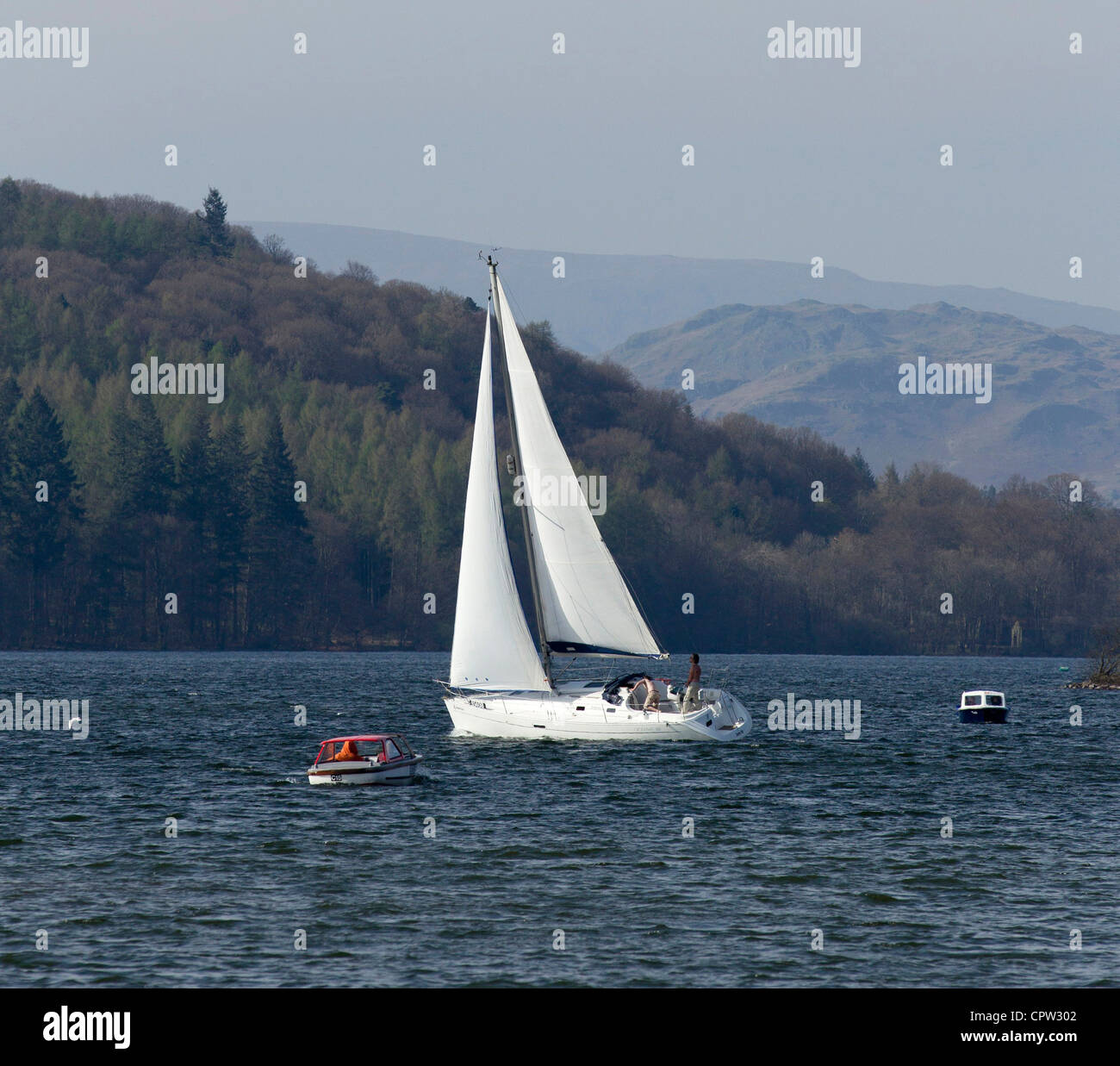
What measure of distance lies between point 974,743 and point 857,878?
39297 mm

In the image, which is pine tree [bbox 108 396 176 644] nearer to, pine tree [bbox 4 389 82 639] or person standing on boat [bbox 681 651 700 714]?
pine tree [bbox 4 389 82 639]

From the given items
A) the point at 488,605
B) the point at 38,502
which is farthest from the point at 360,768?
the point at 38,502

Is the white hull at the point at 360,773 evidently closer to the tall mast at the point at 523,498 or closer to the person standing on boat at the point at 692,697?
the tall mast at the point at 523,498

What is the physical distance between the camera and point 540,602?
201 ft

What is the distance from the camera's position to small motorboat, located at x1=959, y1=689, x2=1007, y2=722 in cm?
8994

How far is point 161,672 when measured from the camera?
13625 cm

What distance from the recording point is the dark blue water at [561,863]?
30156 millimetres

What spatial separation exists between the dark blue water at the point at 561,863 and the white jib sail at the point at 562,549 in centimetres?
481

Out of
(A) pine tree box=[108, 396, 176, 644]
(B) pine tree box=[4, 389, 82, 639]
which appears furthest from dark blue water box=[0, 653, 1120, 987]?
(A) pine tree box=[108, 396, 176, 644]

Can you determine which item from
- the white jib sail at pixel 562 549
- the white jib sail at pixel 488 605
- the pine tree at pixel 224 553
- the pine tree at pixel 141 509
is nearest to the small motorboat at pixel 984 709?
the white jib sail at pixel 562 549

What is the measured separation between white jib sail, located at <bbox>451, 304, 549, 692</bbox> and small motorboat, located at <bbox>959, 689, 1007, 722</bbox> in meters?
36.8

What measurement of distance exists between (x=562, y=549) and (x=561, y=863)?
22.2 m
